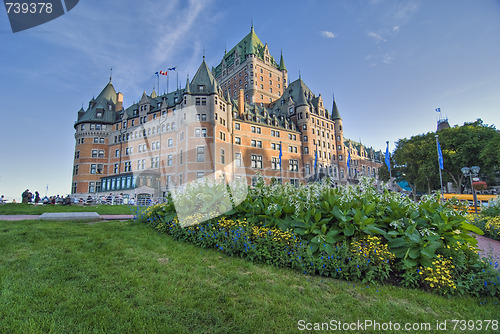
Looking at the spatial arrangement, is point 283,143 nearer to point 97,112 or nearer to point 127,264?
point 97,112

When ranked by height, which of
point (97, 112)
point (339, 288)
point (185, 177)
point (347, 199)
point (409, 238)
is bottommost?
point (339, 288)

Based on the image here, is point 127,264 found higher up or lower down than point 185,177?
lower down

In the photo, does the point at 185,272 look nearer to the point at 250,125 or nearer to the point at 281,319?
the point at 281,319

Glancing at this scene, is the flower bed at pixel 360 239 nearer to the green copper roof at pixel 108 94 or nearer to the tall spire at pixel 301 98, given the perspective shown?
the tall spire at pixel 301 98

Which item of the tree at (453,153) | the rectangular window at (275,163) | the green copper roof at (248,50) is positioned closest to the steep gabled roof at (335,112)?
the tree at (453,153)

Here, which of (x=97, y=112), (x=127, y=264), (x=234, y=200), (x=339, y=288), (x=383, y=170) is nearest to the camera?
(x=339, y=288)

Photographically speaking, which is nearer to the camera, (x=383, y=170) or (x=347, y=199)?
(x=347, y=199)

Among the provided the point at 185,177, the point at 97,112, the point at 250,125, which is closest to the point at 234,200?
the point at 185,177

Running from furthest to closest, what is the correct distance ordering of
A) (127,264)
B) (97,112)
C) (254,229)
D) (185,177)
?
1. (97,112)
2. (185,177)
3. (254,229)
4. (127,264)

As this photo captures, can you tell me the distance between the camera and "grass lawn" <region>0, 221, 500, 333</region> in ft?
11.0

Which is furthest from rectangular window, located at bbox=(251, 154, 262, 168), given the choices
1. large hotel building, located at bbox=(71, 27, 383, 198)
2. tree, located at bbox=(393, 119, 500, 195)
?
tree, located at bbox=(393, 119, 500, 195)

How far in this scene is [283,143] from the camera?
50.7m

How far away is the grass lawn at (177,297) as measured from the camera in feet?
11.0

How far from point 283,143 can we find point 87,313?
48600mm
